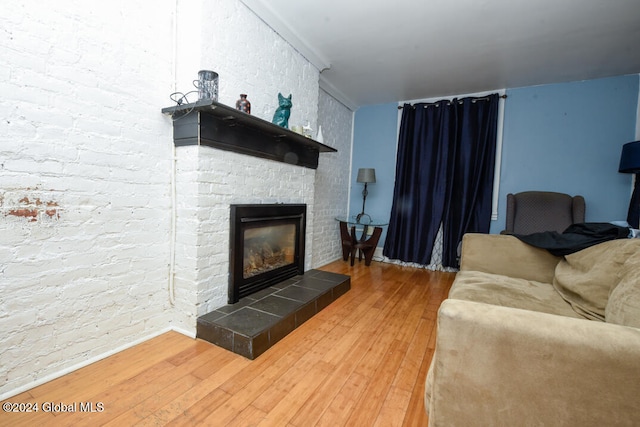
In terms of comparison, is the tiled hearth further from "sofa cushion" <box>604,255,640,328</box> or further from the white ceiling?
the white ceiling

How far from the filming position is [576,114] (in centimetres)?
322

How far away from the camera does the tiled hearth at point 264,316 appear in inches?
64.9

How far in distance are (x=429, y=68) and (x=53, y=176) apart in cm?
332

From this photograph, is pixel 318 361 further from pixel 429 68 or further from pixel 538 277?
pixel 429 68

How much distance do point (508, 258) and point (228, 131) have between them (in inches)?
82.3

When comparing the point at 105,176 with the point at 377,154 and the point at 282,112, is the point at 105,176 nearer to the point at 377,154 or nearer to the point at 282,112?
the point at 282,112

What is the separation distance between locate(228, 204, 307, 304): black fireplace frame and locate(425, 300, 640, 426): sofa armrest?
4.85 ft

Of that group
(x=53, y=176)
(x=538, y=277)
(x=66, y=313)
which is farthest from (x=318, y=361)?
(x=53, y=176)

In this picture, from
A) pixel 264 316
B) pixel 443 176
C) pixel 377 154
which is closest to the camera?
pixel 264 316

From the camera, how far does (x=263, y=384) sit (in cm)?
140

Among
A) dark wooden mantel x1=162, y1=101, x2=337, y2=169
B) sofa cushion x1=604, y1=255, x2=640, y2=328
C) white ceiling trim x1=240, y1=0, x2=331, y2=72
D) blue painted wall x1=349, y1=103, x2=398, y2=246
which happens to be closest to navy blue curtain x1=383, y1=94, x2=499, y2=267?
blue painted wall x1=349, y1=103, x2=398, y2=246

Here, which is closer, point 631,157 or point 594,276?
point 594,276

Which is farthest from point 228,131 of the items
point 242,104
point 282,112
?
point 282,112

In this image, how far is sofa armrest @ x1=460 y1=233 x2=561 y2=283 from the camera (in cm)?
185
